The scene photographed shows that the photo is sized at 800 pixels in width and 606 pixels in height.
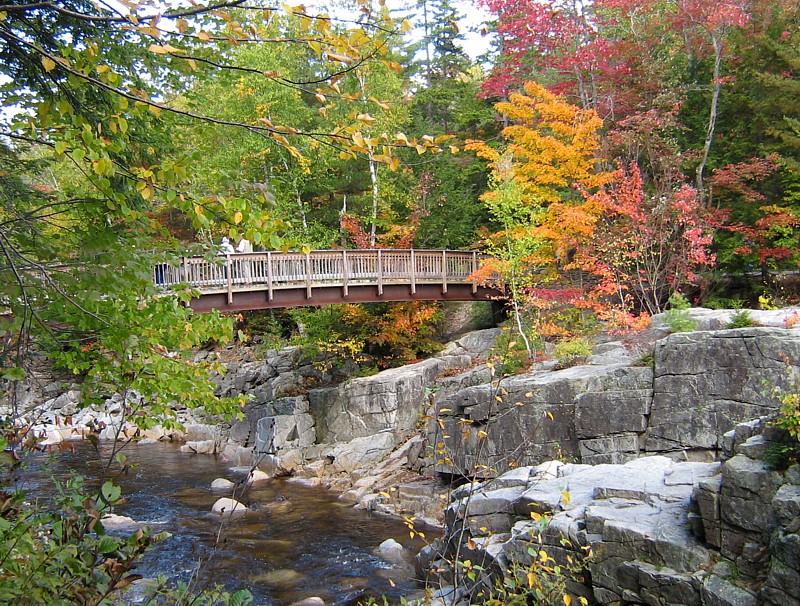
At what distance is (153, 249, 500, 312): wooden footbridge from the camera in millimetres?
16203

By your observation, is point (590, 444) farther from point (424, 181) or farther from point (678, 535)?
point (424, 181)

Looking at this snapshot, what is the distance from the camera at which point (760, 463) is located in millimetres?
6406

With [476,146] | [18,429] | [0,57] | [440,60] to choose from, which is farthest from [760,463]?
[440,60]

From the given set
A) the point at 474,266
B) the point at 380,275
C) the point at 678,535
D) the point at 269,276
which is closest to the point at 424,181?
the point at 474,266

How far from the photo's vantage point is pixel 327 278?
17.9 m

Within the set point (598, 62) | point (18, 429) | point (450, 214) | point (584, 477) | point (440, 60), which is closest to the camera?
point (18, 429)

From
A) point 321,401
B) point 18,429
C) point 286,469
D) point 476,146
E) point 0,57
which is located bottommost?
point 286,469

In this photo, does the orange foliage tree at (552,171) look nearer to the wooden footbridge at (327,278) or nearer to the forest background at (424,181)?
the forest background at (424,181)

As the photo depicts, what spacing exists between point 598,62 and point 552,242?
6.03m

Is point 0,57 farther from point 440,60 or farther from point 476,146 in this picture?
point 440,60

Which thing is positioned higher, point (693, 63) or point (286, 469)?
point (693, 63)

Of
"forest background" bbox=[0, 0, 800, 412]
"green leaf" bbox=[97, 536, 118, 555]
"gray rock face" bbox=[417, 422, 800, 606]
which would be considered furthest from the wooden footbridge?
"green leaf" bbox=[97, 536, 118, 555]

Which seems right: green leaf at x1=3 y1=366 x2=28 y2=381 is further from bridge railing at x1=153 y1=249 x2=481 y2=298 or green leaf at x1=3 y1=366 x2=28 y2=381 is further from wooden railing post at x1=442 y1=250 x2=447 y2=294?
wooden railing post at x1=442 y1=250 x2=447 y2=294

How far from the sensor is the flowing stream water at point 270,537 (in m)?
10.3
